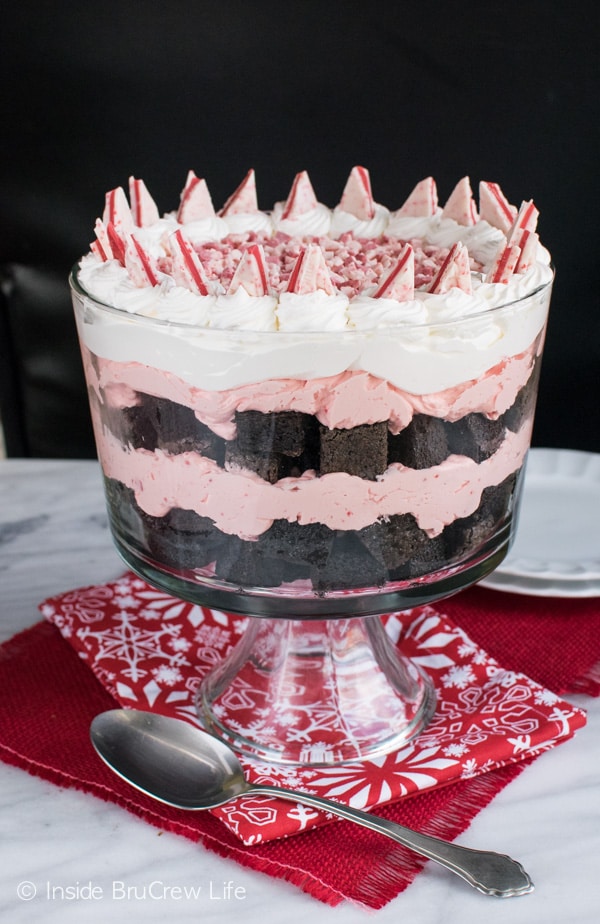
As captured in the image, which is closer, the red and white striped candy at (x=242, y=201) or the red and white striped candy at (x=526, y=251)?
the red and white striped candy at (x=526, y=251)

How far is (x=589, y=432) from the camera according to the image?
202 centimetres

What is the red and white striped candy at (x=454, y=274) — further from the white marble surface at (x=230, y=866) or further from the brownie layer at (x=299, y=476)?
the white marble surface at (x=230, y=866)

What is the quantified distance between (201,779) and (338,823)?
0.13 metres

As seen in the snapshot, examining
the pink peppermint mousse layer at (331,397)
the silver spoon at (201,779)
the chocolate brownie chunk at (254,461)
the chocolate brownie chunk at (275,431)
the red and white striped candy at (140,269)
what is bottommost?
the silver spoon at (201,779)

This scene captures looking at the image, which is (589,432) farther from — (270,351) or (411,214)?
(270,351)

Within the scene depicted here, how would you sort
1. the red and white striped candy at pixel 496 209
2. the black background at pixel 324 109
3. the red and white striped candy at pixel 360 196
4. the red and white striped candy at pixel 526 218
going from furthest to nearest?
the black background at pixel 324 109
the red and white striped candy at pixel 360 196
the red and white striped candy at pixel 496 209
the red and white striped candy at pixel 526 218

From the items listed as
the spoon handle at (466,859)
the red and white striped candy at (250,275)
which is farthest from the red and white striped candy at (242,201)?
the spoon handle at (466,859)

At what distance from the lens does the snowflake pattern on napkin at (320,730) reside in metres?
0.94

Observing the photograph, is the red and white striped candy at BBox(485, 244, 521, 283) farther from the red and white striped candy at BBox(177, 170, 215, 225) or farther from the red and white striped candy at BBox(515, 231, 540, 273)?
the red and white striped candy at BBox(177, 170, 215, 225)

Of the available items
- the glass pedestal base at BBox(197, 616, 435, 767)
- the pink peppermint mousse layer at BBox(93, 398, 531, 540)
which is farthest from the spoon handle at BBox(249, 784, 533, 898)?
the pink peppermint mousse layer at BBox(93, 398, 531, 540)

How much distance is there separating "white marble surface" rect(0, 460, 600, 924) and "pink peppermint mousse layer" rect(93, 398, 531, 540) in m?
0.28

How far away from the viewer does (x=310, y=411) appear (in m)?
0.80

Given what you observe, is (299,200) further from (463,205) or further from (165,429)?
(165,429)

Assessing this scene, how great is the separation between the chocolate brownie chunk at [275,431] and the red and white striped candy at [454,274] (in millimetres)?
174
